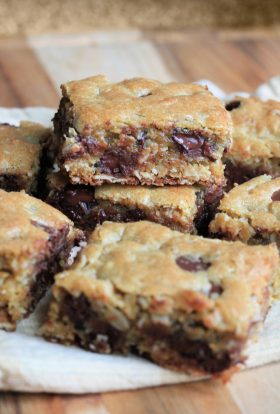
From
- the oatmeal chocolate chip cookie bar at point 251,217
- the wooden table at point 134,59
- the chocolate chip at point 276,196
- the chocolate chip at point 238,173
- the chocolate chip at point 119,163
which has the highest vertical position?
the chocolate chip at point 119,163

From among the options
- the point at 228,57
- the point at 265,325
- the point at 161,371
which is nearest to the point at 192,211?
the point at 265,325

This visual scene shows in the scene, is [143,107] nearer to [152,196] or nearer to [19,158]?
[152,196]

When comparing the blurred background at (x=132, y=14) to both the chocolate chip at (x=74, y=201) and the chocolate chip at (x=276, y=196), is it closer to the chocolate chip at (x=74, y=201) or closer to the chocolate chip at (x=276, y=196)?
the chocolate chip at (x=74, y=201)

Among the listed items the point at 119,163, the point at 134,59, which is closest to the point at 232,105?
the point at 119,163

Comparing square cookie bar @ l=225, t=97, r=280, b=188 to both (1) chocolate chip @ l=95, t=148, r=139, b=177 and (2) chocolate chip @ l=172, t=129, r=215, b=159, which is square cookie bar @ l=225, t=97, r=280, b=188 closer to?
(2) chocolate chip @ l=172, t=129, r=215, b=159

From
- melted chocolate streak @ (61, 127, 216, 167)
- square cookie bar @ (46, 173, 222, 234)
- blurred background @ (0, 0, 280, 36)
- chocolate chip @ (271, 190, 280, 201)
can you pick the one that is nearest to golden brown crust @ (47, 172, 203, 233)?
square cookie bar @ (46, 173, 222, 234)

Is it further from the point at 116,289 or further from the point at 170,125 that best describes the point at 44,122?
the point at 116,289

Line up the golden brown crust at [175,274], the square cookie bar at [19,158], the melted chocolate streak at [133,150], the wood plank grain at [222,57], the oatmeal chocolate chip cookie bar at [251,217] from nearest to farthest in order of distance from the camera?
the golden brown crust at [175,274] → the oatmeal chocolate chip cookie bar at [251,217] → the melted chocolate streak at [133,150] → the square cookie bar at [19,158] → the wood plank grain at [222,57]

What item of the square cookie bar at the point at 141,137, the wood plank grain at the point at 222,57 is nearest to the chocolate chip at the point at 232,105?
the square cookie bar at the point at 141,137
